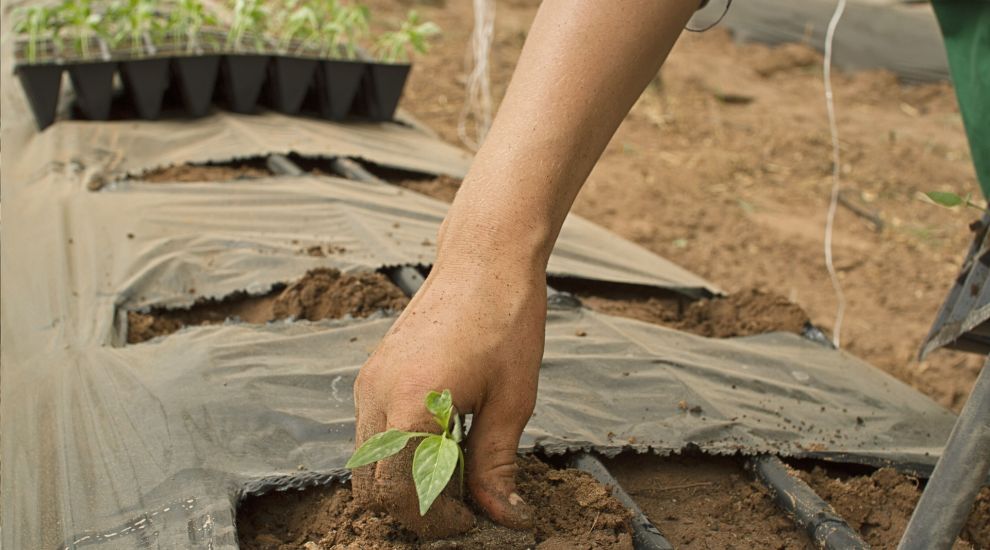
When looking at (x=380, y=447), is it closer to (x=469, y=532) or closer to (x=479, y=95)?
(x=469, y=532)

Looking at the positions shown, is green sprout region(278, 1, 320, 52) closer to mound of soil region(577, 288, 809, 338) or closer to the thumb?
mound of soil region(577, 288, 809, 338)

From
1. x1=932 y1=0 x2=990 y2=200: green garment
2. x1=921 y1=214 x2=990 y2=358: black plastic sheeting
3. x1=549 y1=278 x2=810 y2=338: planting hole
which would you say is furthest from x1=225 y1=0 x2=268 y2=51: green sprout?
x1=921 y1=214 x2=990 y2=358: black plastic sheeting

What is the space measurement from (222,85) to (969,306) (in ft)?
10.2

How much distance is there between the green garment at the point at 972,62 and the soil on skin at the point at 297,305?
1.44 metres

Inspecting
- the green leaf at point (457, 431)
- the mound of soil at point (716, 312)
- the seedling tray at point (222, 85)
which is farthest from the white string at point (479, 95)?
the green leaf at point (457, 431)

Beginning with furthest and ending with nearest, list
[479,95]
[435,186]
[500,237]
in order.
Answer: [479,95] → [435,186] → [500,237]

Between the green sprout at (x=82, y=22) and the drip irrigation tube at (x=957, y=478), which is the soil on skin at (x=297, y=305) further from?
the green sprout at (x=82, y=22)

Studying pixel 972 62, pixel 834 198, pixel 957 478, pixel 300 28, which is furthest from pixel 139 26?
pixel 957 478

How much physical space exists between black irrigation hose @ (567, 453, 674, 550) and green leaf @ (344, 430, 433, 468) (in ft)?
1.49

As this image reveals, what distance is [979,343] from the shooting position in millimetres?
1913

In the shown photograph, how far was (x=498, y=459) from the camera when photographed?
1.27 meters

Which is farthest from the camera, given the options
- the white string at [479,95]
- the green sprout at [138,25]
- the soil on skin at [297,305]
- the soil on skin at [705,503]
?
the white string at [479,95]

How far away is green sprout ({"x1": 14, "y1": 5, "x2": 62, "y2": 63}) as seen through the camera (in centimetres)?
344

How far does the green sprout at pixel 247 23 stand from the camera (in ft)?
12.1
